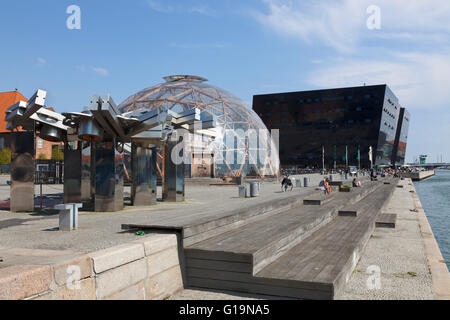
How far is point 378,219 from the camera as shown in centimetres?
1382

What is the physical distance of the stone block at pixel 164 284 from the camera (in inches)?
227

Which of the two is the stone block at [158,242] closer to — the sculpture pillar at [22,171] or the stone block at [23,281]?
the stone block at [23,281]

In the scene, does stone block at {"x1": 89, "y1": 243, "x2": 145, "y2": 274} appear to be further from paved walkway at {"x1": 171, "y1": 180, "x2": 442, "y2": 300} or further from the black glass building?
the black glass building

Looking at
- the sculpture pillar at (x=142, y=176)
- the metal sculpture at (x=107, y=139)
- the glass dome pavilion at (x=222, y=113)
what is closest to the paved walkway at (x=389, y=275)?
the metal sculpture at (x=107, y=139)

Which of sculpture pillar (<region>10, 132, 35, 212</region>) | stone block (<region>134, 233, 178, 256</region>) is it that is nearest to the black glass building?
sculpture pillar (<region>10, 132, 35, 212</region>)

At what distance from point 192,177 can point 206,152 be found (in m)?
2.66

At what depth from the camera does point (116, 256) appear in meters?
5.27

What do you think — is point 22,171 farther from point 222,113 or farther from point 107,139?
point 222,113

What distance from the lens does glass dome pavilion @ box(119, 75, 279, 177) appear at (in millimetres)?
33438

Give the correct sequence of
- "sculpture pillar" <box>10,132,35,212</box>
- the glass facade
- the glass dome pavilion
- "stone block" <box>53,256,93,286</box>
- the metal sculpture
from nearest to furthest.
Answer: "stone block" <box>53,256,93,286</box>, the metal sculpture, "sculpture pillar" <box>10,132,35,212</box>, the glass dome pavilion, the glass facade

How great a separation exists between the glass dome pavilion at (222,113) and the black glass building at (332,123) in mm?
64304

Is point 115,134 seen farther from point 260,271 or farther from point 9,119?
point 260,271

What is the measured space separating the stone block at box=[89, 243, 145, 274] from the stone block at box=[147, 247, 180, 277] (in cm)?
23
